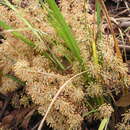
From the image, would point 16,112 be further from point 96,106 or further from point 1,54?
point 96,106

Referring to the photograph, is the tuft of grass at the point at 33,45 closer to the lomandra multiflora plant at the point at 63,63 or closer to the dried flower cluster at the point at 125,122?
the lomandra multiflora plant at the point at 63,63

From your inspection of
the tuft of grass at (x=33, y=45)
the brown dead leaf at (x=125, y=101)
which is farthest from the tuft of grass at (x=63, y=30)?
the brown dead leaf at (x=125, y=101)

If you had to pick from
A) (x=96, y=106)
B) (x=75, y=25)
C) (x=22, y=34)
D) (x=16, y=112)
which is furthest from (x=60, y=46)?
(x=16, y=112)

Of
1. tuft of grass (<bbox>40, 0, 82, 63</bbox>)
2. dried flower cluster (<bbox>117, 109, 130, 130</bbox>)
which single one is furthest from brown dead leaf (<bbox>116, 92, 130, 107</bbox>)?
tuft of grass (<bbox>40, 0, 82, 63</bbox>)

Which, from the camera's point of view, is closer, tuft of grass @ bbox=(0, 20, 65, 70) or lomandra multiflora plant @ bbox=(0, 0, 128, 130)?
lomandra multiflora plant @ bbox=(0, 0, 128, 130)

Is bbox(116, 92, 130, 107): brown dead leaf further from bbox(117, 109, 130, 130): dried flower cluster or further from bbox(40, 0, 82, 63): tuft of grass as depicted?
bbox(40, 0, 82, 63): tuft of grass

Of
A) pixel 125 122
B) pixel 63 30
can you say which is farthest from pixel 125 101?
pixel 63 30

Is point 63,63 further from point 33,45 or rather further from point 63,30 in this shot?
point 63,30

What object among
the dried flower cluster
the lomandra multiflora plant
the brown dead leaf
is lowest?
the dried flower cluster
